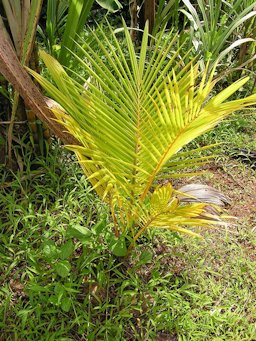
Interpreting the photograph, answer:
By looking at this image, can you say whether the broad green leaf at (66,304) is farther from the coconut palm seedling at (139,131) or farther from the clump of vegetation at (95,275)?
the coconut palm seedling at (139,131)

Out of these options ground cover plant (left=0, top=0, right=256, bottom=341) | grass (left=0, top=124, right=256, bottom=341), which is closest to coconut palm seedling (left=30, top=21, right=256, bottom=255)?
ground cover plant (left=0, top=0, right=256, bottom=341)

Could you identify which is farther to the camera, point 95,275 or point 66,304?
point 95,275

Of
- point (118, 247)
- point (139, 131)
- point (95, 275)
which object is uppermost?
point (139, 131)

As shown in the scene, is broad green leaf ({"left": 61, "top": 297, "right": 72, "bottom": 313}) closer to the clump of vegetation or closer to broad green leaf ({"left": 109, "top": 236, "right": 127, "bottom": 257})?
the clump of vegetation

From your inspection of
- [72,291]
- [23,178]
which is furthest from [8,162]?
[72,291]

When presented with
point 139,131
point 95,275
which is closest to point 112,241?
point 95,275

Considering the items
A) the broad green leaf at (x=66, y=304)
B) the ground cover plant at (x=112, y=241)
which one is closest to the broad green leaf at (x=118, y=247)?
the ground cover plant at (x=112, y=241)

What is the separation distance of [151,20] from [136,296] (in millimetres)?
1659

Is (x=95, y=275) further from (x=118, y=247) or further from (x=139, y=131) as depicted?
(x=139, y=131)

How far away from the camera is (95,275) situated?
197 centimetres

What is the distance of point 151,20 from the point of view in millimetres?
2955

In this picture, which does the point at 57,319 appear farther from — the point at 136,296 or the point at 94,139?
the point at 94,139

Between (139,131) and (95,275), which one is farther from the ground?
(139,131)

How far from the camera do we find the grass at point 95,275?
1.85 metres
